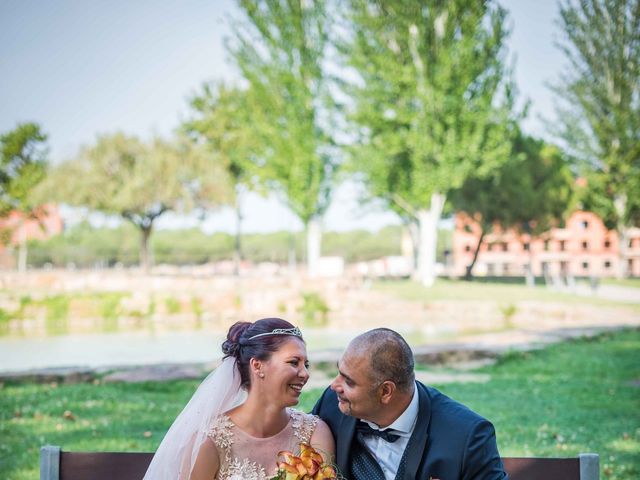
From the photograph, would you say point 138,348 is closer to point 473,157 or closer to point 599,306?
point 599,306

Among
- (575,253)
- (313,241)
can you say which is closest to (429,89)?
(313,241)

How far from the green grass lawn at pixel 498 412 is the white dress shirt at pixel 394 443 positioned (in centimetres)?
303

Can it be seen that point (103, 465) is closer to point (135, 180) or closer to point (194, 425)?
point (194, 425)

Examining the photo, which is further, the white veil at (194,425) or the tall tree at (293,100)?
the tall tree at (293,100)

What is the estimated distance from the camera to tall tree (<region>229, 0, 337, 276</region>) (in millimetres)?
26969

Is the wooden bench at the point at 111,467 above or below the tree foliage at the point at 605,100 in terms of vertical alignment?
below

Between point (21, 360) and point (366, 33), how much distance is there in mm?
16398

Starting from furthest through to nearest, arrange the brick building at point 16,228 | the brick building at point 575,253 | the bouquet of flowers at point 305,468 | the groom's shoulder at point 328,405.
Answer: the brick building at point 575,253, the brick building at point 16,228, the groom's shoulder at point 328,405, the bouquet of flowers at point 305,468

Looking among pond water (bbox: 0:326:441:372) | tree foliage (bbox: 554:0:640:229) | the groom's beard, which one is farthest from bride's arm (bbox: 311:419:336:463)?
tree foliage (bbox: 554:0:640:229)

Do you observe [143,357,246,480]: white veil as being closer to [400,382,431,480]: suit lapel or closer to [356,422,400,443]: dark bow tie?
[356,422,400,443]: dark bow tie

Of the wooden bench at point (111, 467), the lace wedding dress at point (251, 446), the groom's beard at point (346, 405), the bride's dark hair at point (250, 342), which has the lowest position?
the wooden bench at point (111, 467)

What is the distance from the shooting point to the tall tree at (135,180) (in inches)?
1163

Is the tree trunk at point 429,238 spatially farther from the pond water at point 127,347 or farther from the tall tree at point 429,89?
the pond water at point 127,347

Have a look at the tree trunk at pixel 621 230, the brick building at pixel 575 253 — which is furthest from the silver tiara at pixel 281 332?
the brick building at pixel 575 253
